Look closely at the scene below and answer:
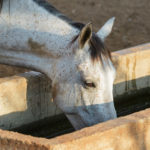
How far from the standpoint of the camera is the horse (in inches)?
133

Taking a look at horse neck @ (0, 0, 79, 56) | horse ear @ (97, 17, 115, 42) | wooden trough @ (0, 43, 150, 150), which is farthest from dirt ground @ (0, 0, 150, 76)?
horse neck @ (0, 0, 79, 56)

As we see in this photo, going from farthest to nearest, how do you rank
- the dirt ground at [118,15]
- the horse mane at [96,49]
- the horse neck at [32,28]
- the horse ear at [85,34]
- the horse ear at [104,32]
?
the dirt ground at [118,15] < the horse ear at [104,32] < the horse neck at [32,28] < the horse mane at [96,49] < the horse ear at [85,34]

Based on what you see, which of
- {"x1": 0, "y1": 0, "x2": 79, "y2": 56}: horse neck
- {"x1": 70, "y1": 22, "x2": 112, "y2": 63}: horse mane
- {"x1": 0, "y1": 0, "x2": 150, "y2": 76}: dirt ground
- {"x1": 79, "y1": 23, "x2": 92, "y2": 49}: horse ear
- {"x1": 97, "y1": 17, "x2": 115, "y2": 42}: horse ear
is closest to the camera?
{"x1": 79, "y1": 23, "x2": 92, "y2": 49}: horse ear

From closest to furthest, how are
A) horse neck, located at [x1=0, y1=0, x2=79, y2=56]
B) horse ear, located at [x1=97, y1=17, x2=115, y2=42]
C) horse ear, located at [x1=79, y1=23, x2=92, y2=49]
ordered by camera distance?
horse ear, located at [x1=79, y1=23, x2=92, y2=49]
horse neck, located at [x1=0, y1=0, x2=79, y2=56]
horse ear, located at [x1=97, y1=17, x2=115, y2=42]

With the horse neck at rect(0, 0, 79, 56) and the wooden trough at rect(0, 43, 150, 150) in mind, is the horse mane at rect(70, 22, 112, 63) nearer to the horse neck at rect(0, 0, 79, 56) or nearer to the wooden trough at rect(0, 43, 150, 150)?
the horse neck at rect(0, 0, 79, 56)

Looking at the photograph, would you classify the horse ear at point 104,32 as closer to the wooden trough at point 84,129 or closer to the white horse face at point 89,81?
the white horse face at point 89,81

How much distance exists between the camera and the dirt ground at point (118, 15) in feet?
23.2

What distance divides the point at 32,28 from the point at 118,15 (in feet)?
14.4

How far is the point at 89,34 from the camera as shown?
3312 mm

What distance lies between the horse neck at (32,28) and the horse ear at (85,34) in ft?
0.54

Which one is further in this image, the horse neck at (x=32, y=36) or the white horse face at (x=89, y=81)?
the horse neck at (x=32, y=36)

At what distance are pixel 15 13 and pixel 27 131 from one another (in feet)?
3.21

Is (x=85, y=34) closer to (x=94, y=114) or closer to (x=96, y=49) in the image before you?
(x=96, y=49)

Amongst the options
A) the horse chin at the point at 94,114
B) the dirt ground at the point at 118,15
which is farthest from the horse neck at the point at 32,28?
the dirt ground at the point at 118,15
